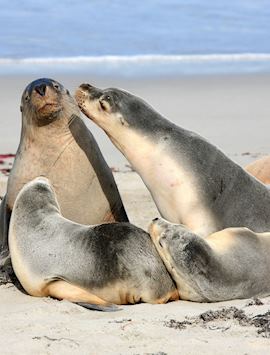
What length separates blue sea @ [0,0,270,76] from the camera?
19.5 metres

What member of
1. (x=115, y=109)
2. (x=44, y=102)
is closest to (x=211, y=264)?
(x=115, y=109)

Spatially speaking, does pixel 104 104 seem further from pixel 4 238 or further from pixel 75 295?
pixel 75 295

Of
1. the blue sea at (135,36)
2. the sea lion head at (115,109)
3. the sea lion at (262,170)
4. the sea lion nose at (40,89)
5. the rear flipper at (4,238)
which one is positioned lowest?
the blue sea at (135,36)

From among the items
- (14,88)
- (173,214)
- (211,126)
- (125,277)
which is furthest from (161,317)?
(14,88)

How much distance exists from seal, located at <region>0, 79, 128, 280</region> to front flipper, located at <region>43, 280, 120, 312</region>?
83 centimetres

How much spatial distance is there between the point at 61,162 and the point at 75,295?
50.2 inches

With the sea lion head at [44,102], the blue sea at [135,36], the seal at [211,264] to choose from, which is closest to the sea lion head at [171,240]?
the seal at [211,264]

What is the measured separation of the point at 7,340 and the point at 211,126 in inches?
340

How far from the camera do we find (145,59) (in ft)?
67.1

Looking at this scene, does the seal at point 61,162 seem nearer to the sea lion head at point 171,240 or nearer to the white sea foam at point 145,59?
the sea lion head at point 171,240

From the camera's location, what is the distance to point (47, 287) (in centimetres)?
533

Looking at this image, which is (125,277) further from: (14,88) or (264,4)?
(264,4)

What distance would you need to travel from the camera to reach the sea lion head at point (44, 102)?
612 cm

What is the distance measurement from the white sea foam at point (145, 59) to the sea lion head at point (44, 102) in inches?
523
